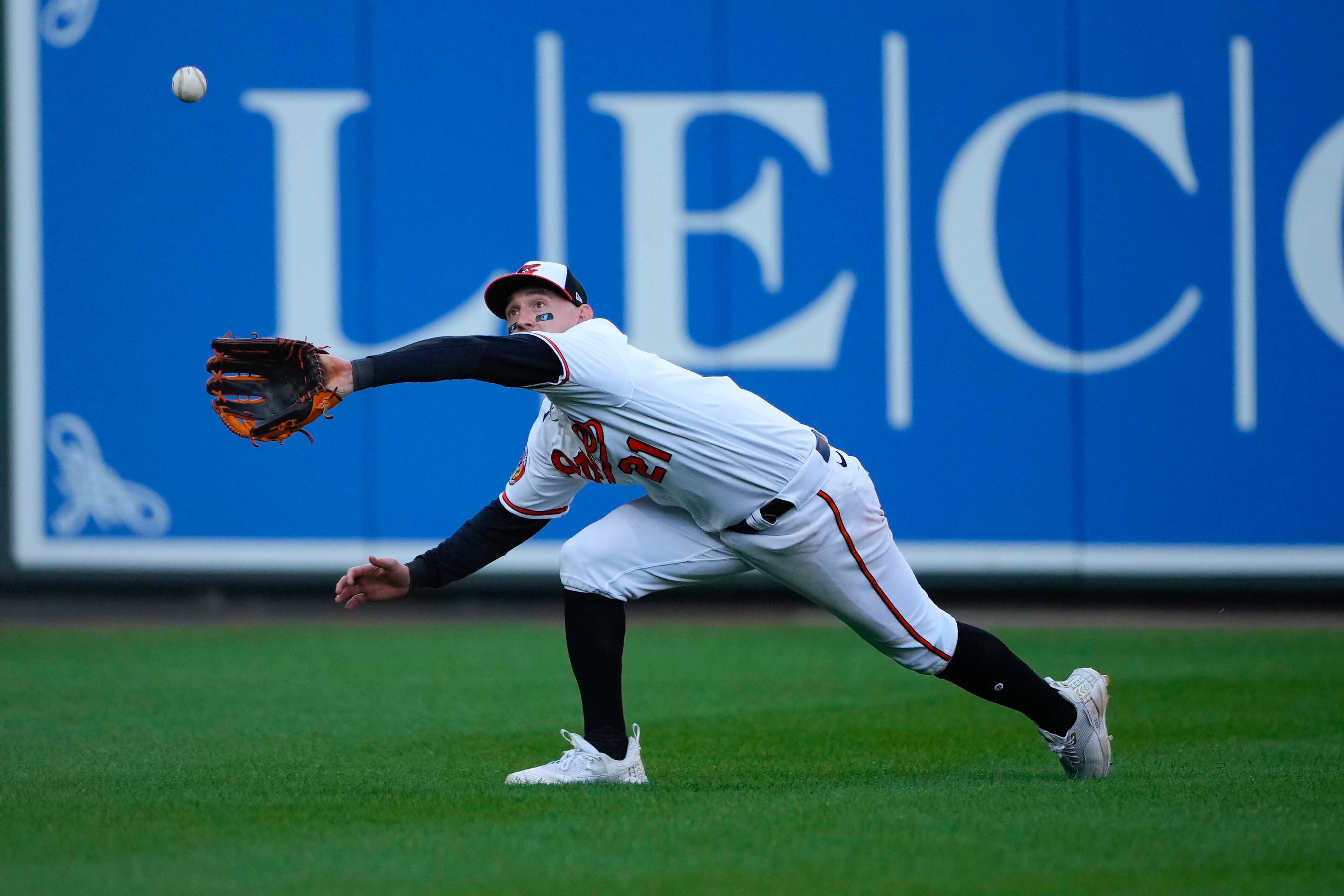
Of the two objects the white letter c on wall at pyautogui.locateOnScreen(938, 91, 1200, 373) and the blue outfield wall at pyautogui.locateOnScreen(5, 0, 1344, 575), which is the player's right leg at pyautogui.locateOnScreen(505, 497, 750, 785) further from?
the white letter c on wall at pyautogui.locateOnScreen(938, 91, 1200, 373)

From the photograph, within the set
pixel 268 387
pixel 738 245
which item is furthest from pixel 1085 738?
pixel 738 245

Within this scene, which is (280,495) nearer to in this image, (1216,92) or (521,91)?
(521,91)

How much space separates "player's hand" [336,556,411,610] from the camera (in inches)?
157

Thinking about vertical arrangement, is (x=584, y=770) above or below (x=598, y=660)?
below

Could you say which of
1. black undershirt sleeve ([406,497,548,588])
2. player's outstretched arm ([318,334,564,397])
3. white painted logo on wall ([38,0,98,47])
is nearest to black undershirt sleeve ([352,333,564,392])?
player's outstretched arm ([318,334,564,397])

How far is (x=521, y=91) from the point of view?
8711mm

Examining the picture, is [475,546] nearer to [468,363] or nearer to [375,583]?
[375,583]

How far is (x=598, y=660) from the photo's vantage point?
3881 millimetres

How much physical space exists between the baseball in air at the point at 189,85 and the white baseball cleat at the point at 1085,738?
4043 mm

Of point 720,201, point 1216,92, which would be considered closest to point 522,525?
point 720,201

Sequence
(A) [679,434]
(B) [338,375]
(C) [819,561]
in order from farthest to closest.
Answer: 1. (C) [819,561]
2. (A) [679,434]
3. (B) [338,375]

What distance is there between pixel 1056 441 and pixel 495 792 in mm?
5690

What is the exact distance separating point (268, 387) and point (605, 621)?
3.54 ft

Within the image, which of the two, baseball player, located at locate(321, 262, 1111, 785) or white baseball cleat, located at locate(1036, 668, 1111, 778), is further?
white baseball cleat, located at locate(1036, 668, 1111, 778)
